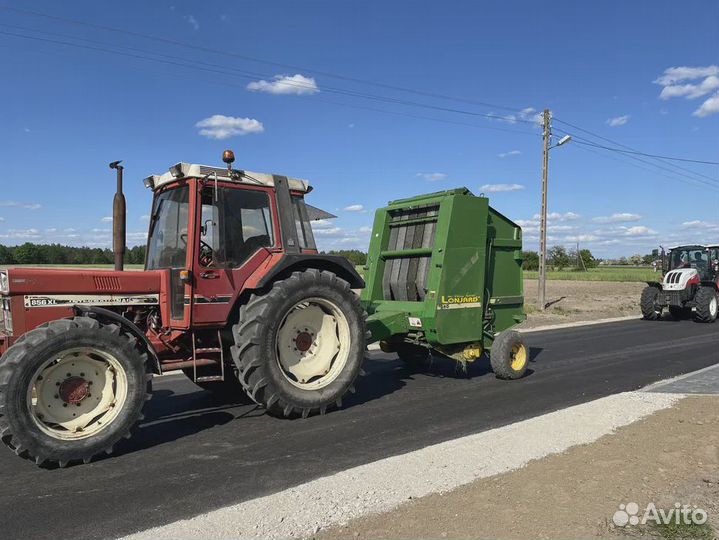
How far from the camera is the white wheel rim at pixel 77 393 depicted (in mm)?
4477

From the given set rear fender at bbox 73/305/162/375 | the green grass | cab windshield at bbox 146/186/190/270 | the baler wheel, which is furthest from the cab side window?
the green grass

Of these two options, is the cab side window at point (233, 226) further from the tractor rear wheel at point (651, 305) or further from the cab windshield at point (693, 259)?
the cab windshield at point (693, 259)

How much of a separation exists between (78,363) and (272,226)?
2.41 metres

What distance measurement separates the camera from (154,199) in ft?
20.7

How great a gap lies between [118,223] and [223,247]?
3.43 ft

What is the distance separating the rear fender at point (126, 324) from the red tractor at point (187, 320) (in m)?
0.02

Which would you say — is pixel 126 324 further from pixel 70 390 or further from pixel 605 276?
pixel 605 276

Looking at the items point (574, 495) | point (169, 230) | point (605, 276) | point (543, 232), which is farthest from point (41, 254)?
point (605, 276)

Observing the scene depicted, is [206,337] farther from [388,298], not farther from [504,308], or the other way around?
[504,308]

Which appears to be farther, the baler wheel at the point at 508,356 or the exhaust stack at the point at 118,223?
the baler wheel at the point at 508,356

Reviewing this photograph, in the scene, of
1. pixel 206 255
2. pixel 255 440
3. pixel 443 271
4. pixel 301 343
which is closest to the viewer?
pixel 255 440

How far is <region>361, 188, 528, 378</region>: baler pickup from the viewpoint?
24.0ft

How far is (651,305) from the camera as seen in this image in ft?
56.4

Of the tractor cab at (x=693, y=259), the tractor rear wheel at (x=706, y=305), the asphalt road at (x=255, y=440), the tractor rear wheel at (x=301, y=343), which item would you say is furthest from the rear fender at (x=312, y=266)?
the tractor cab at (x=693, y=259)
